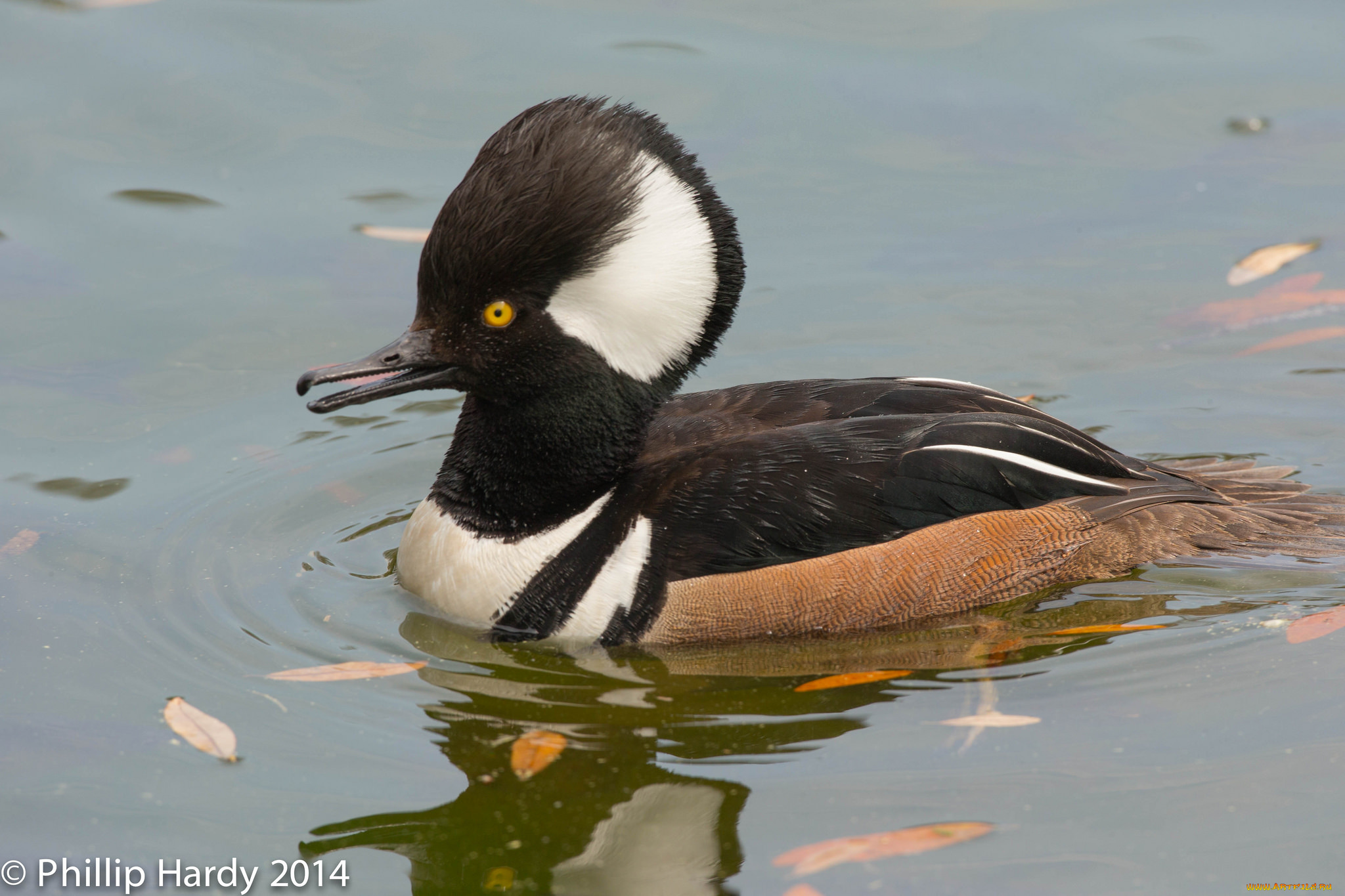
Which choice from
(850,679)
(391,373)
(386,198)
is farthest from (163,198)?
(850,679)

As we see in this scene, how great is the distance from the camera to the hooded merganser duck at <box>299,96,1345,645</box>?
17.9 ft

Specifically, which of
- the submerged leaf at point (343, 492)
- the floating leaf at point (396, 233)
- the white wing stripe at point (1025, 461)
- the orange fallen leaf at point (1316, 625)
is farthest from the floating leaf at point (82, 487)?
the orange fallen leaf at point (1316, 625)

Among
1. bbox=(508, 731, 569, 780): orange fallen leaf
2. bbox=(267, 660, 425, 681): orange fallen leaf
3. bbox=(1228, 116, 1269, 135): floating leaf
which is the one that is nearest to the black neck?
bbox=(267, 660, 425, 681): orange fallen leaf

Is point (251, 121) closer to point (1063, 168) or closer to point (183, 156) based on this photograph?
Answer: point (183, 156)

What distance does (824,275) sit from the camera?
9.08 metres

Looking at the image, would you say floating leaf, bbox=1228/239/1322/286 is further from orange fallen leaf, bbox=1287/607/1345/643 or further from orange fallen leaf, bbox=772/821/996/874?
orange fallen leaf, bbox=772/821/996/874

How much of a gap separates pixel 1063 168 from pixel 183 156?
19.2 feet

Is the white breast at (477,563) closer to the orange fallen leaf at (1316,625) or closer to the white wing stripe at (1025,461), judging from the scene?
the white wing stripe at (1025,461)

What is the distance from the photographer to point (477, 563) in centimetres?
606

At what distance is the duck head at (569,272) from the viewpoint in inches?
212

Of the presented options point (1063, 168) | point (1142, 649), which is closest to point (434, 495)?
point (1142, 649)

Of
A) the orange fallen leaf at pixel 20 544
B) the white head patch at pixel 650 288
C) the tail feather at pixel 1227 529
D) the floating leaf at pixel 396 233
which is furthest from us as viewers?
the floating leaf at pixel 396 233

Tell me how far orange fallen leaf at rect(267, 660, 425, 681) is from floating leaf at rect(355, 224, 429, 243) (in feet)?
13.4

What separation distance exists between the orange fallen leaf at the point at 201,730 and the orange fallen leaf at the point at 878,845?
2007 mm
